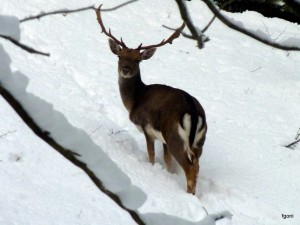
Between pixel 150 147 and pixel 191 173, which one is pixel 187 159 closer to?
pixel 191 173

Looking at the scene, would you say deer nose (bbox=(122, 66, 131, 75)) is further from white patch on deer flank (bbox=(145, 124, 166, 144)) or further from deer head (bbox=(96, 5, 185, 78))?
white patch on deer flank (bbox=(145, 124, 166, 144))

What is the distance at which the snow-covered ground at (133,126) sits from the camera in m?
5.07

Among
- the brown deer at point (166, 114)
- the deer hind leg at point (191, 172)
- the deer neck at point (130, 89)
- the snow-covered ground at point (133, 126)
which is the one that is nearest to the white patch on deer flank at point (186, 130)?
the brown deer at point (166, 114)

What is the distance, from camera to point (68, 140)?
1101 millimetres

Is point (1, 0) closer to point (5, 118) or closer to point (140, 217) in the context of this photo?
point (5, 118)

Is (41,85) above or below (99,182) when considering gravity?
below

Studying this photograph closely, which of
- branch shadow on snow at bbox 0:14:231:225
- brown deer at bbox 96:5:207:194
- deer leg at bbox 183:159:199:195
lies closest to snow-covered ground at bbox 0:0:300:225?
branch shadow on snow at bbox 0:14:231:225

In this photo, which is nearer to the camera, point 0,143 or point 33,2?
point 0,143

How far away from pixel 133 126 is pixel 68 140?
6174 millimetres

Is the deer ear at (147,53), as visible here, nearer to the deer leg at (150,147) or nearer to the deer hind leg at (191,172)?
the deer leg at (150,147)

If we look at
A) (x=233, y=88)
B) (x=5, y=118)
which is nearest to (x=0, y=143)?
(x=5, y=118)

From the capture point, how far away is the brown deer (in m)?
5.54

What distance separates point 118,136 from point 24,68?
7.06 ft

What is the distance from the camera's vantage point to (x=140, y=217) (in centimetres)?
115
